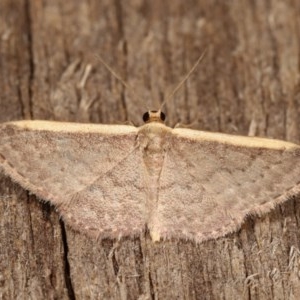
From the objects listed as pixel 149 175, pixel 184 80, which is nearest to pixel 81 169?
pixel 149 175

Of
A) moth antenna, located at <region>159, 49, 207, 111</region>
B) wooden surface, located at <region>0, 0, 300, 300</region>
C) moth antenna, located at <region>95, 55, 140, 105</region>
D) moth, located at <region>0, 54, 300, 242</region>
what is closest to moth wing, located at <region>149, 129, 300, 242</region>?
moth, located at <region>0, 54, 300, 242</region>

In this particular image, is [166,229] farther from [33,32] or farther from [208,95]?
[33,32]

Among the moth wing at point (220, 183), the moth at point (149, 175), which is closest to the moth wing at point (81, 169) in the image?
the moth at point (149, 175)

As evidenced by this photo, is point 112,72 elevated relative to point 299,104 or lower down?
elevated

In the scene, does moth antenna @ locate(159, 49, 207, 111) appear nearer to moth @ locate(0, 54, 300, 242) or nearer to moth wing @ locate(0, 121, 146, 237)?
moth @ locate(0, 54, 300, 242)

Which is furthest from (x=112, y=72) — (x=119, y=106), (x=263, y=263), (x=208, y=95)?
(x=263, y=263)

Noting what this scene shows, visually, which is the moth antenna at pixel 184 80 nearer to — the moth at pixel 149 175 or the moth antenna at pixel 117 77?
the moth antenna at pixel 117 77
